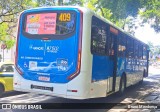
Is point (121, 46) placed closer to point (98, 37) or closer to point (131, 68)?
point (131, 68)

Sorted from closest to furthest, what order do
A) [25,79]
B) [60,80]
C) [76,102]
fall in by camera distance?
[60,80] < [25,79] < [76,102]

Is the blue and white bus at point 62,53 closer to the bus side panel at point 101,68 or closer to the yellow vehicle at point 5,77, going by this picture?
the bus side panel at point 101,68

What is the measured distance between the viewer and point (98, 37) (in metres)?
9.30

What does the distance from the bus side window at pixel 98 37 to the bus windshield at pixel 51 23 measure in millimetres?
771

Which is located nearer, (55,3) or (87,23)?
(87,23)

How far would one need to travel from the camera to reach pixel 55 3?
25109 mm

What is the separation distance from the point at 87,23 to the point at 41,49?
169cm

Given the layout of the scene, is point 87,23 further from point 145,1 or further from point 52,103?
point 145,1

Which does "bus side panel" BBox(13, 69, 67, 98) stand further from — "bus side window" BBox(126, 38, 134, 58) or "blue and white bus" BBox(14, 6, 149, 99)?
"bus side window" BBox(126, 38, 134, 58)

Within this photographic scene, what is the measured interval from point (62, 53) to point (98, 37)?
5.04 ft

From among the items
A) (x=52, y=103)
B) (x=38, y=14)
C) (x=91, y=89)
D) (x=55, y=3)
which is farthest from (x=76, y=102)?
(x=55, y=3)

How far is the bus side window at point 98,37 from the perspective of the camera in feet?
28.9

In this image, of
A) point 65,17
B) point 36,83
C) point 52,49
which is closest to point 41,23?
point 65,17

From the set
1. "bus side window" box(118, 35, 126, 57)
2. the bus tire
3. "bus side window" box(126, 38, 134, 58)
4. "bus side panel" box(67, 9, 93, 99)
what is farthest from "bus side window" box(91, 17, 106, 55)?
"bus side window" box(126, 38, 134, 58)
